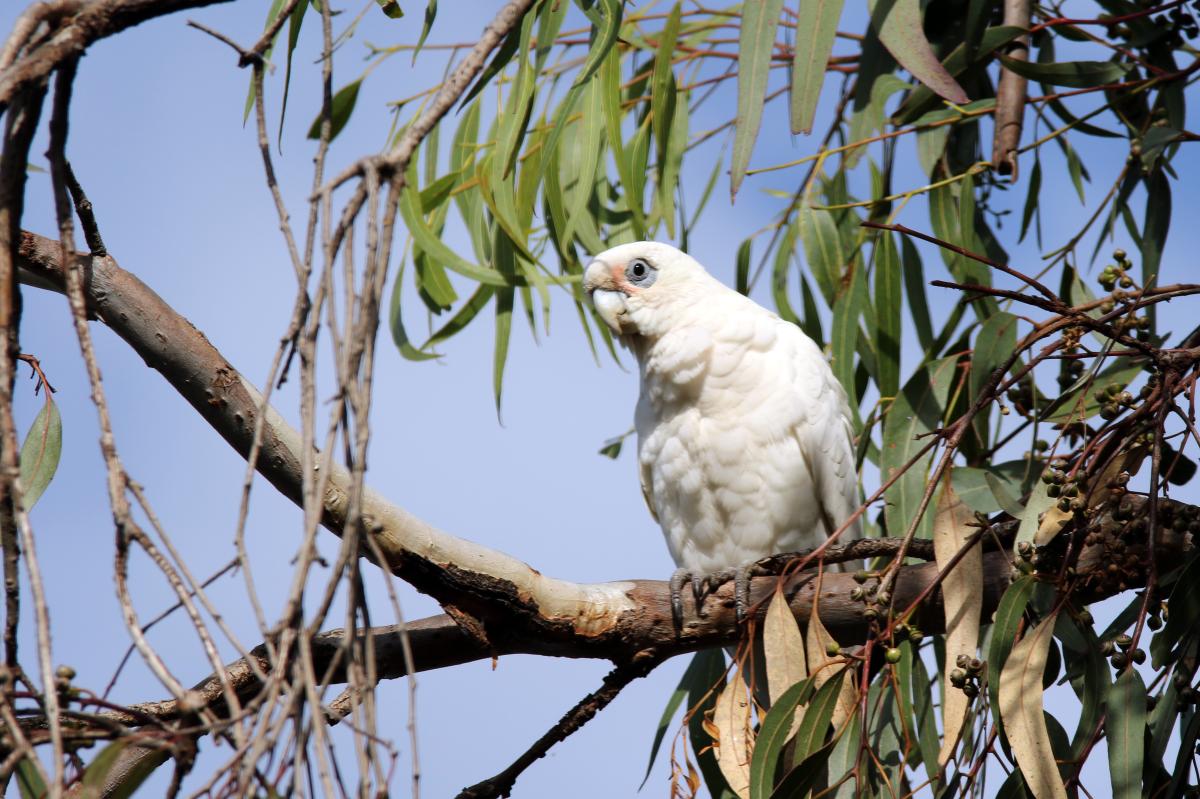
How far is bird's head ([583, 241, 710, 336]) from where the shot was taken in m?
2.50

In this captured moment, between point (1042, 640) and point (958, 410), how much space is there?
0.75 metres

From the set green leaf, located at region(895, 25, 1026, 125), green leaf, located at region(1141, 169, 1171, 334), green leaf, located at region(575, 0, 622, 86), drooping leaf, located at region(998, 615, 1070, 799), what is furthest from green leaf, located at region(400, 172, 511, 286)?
green leaf, located at region(1141, 169, 1171, 334)

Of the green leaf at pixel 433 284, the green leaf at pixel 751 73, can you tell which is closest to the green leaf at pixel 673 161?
the green leaf at pixel 433 284

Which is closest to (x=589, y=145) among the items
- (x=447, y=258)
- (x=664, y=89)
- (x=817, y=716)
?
(x=664, y=89)

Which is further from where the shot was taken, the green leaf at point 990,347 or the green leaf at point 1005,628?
the green leaf at point 990,347

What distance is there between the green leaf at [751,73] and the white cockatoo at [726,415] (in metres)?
0.81

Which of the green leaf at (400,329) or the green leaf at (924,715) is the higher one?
the green leaf at (400,329)

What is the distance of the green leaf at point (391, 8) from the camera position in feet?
4.89

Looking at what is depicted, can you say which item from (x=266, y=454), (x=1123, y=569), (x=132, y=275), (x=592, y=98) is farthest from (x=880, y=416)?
(x=132, y=275)

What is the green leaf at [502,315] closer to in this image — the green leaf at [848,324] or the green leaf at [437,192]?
the green leaf at [437,192]

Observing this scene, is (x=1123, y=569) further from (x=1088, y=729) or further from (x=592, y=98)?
(x=592, y=98)

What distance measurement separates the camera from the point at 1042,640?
61.9 inches

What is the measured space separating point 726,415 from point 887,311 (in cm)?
39

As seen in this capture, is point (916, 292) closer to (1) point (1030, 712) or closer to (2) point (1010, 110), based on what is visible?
(2) point (1010, 110)
